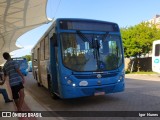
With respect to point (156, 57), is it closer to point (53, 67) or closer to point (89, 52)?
point (53, 67)

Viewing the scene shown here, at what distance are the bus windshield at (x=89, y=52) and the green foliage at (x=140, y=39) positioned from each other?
989 inches

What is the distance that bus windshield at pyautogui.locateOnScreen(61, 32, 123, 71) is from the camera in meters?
10.6

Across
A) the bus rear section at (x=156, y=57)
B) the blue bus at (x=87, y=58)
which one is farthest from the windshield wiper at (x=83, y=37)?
the bus rear section at (x=156, y=57)

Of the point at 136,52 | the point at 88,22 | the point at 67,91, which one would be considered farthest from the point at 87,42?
the point at 136,52

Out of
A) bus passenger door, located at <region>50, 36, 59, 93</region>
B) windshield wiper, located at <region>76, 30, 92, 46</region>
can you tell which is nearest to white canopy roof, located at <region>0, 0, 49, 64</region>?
bus passenger door, located at <region>50, 36, 59, 93</region>

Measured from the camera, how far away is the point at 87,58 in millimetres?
10625

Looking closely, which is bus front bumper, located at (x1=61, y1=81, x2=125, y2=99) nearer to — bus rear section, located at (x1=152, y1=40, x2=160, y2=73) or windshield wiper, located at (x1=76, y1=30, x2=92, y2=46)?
windshield wiper, located at (x1=76, y1=30, x2=92, y2=46)

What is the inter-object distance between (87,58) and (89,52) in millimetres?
242

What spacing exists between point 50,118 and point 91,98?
3.97 meters

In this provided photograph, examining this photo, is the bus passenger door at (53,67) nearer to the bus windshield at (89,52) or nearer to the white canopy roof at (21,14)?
the bus windshield at (89,52)

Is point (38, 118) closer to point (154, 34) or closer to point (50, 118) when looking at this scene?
point (50, 118)

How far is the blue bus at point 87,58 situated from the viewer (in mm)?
10453

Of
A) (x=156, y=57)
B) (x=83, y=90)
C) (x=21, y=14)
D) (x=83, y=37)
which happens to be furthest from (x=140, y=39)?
(x=83, y=90)

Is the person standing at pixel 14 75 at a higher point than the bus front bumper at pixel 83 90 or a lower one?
higher
